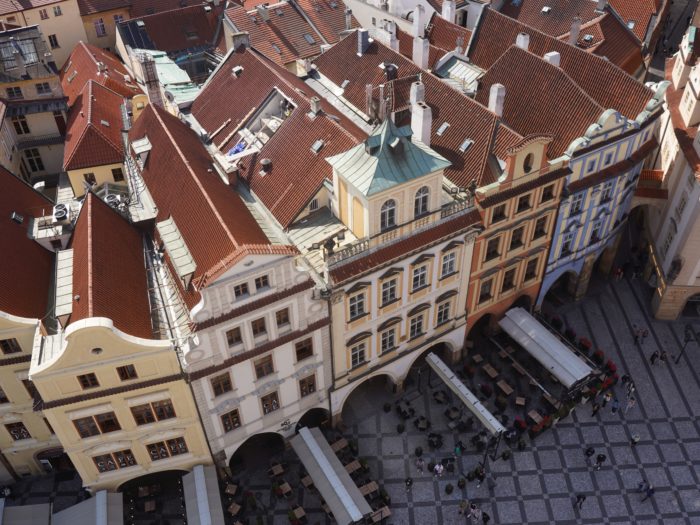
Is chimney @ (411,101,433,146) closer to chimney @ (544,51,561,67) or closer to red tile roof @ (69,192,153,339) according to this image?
chimney @ (544,51,561,67)

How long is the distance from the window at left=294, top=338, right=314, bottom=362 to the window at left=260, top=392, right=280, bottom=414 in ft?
11.6

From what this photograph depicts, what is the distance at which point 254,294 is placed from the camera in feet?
125

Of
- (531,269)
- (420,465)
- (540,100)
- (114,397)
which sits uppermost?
(540,100)

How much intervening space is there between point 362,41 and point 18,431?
152ft

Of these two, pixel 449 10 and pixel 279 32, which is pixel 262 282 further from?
pixel 449 10

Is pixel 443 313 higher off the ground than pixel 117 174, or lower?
lower

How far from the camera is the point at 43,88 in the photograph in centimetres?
6384

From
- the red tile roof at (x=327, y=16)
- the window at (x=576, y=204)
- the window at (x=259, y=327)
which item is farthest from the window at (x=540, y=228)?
the red tile roof at (x=327, y=16)

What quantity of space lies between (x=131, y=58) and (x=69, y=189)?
25.9 meters

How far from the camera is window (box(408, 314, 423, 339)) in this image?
49681mm

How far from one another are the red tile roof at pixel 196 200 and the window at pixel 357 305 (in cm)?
725

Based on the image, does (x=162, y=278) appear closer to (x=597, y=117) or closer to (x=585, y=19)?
(x=597, y=117)

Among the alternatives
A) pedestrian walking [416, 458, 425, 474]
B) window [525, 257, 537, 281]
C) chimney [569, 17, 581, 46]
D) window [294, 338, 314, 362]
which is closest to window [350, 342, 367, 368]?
window [294, 338, 314, 362]

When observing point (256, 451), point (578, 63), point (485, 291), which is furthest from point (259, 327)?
point (578, 63)
